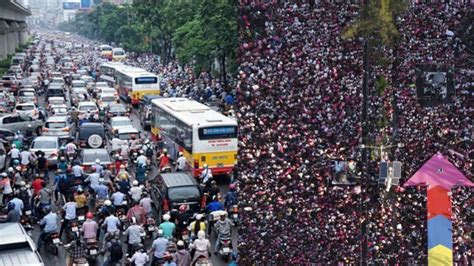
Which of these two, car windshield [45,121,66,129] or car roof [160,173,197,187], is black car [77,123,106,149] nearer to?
car windshield [45,121,66,129]

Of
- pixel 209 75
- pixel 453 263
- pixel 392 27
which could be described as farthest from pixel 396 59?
pixel 209 75

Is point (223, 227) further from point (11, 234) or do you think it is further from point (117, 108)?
point (117, 108)

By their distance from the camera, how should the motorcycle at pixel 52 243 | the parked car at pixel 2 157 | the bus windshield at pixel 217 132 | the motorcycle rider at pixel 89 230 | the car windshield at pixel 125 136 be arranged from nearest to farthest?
the motorcycle rider at pixel 89 230
the motorcycle at pixel 52 243
the bus windshield at pixel 217 132
the parked car at pixel 2 157
the car windshield at pixel 125 136

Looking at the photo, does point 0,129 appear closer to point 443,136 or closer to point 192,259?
point 192,259

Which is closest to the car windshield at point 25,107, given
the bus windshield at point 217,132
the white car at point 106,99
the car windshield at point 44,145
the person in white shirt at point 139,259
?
the white car at point 106,99

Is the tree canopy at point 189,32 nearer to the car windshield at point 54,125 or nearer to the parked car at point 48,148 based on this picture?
the car windshield at point 54,125

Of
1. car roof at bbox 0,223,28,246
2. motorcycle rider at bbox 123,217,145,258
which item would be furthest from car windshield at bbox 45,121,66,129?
car roof at bbox 0,223,28,246
